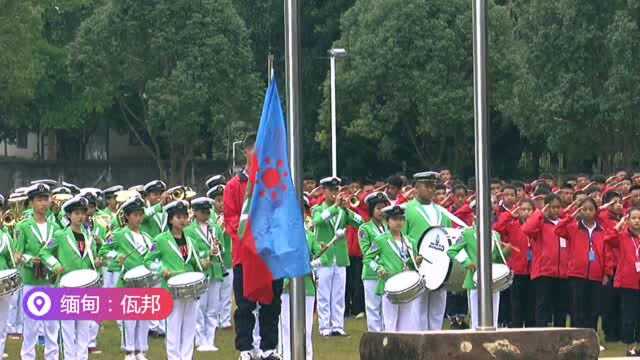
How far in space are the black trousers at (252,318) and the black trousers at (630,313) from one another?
22.0ft

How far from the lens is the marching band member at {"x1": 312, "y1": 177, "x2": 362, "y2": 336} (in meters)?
21.3

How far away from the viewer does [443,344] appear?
9.77 meters

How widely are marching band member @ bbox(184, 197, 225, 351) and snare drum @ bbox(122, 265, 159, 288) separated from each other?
1290 mm

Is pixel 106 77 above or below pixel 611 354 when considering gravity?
above

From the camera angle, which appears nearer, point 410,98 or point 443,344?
point 443,344

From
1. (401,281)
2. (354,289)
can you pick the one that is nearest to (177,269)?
(401,281)

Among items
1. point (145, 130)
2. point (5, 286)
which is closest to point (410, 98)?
point (145, 130)

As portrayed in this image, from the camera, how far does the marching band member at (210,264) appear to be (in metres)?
19.0

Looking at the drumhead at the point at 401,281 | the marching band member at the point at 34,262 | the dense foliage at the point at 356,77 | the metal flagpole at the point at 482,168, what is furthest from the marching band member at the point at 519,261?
the dense foliage at the point at 356,77

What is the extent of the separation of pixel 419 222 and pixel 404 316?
3.63 ft

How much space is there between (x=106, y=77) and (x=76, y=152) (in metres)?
14.8

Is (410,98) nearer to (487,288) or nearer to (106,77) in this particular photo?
(106,77)

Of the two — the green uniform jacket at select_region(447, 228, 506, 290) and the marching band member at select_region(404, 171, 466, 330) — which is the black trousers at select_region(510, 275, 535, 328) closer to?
the marching band member at select_region(404, 171, 466, 330)

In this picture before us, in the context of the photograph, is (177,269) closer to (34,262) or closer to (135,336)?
(135,336)
